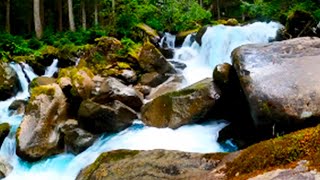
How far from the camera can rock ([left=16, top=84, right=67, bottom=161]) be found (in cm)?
972

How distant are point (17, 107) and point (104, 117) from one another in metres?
4.56

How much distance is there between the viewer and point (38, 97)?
35.9ft

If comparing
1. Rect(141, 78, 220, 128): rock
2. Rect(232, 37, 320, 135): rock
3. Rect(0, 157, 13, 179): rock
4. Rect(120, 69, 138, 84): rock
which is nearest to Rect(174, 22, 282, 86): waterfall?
Rect(120, 69, 138, 84): rock

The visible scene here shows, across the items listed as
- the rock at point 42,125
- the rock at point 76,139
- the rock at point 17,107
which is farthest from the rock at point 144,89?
the rock at point 17,107

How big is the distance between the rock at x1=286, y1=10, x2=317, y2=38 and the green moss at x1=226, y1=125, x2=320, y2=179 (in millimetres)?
12044

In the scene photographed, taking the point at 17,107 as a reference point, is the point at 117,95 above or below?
above

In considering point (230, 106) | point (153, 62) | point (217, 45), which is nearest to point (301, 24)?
point (217, 45)

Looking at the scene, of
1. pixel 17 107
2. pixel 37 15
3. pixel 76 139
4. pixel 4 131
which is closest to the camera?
pixel 76 139

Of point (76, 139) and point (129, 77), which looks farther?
point (129, 77)

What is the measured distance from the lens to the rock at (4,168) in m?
8.93

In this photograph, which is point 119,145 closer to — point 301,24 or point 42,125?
point 42,125

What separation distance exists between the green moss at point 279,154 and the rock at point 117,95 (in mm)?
6933

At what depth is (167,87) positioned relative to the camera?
13086 millimetres

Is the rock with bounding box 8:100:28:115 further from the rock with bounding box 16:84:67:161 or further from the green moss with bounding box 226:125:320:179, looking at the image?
the green moss with bounding box 226:125:320:179
